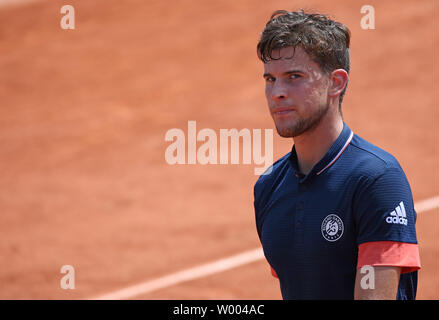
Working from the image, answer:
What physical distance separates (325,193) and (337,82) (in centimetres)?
61

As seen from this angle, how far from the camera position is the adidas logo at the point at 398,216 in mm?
2932

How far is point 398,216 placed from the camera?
9.65 ft

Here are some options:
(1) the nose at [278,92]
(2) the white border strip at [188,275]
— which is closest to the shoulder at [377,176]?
(1) the nose at [278,92]

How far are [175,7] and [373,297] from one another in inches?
791

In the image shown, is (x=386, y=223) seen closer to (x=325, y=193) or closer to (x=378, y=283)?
(x=378, y=283)

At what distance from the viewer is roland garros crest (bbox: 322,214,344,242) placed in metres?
Answer: 3.09

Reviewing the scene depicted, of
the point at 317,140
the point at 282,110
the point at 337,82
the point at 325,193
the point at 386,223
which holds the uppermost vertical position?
the point at 337,82

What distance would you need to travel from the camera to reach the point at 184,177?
12.4 metres

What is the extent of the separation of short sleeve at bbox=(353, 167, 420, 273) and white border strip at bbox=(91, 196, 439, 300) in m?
6.00

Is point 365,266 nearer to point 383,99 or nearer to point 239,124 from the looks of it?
point 239,124

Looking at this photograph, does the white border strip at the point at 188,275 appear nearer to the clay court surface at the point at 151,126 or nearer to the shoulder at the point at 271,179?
the clay court surface at the point at 151,126

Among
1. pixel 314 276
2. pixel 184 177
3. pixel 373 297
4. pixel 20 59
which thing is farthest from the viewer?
pixel 20 59

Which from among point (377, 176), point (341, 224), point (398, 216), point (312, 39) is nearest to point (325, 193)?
point (341, 224)
